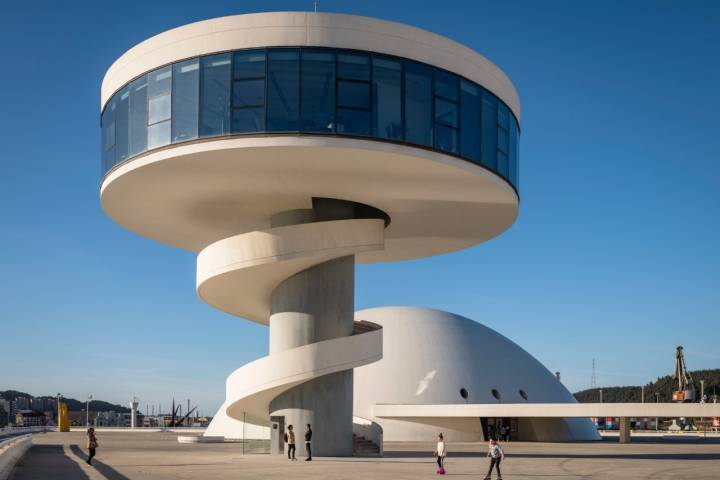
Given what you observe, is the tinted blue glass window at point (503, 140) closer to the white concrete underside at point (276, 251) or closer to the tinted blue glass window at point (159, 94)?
the white concrete underside at point (276, 251)

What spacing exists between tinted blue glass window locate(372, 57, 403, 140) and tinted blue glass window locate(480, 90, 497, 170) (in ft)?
12.8

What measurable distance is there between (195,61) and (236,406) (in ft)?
43.9

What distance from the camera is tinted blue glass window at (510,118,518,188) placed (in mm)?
35312

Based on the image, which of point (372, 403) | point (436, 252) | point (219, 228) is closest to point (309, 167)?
point (219, 228)

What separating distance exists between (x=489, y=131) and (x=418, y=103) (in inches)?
144

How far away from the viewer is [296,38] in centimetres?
2927

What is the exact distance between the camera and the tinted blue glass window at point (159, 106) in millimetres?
30516

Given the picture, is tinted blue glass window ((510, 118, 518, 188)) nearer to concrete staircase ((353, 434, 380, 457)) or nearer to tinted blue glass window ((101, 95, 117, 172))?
concrete staircase ((353, 434, 380, 457))

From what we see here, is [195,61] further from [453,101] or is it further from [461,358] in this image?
[461,358]

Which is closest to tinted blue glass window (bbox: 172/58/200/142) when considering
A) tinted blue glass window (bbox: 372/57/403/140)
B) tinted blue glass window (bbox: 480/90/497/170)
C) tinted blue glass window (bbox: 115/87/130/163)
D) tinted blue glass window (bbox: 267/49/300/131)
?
tinted blue glass window (bbox: 267/49/300/131)

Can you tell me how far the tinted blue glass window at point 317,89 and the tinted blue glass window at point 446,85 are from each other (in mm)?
3693

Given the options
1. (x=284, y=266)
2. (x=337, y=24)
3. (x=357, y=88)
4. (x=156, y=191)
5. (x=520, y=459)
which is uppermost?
(x=337, y=24)

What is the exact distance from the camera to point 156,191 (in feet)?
112

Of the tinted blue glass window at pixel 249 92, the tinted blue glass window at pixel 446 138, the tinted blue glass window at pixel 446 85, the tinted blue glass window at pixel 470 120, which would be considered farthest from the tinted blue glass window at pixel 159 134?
the tinted blue glass window at pixel 470 120
